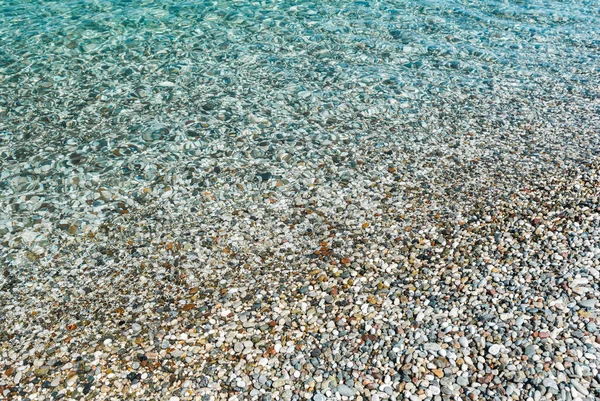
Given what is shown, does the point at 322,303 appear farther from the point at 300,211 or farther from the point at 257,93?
the point at 257,93

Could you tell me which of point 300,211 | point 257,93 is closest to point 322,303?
point 300,211

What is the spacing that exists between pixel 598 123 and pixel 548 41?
13.1 ft

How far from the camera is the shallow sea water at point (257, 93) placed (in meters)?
8.40

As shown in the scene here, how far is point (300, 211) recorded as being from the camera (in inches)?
297

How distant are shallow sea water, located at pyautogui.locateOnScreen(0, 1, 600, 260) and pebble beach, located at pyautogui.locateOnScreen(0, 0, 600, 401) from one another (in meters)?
0.05

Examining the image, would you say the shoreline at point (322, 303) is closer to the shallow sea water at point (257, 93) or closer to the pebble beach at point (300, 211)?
the pebble beach at point (300, 211)

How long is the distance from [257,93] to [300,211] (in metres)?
3.91

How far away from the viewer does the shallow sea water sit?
8398 mm

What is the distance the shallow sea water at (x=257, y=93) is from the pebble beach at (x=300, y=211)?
0.17 ft

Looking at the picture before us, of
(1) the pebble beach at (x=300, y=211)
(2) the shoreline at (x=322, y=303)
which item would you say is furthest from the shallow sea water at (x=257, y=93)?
(2) the shoreline at (x=322, y=303)

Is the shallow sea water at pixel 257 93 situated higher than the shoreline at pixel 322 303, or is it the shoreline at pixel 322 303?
the shoreline at pixel 322 303

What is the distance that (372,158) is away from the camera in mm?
8711

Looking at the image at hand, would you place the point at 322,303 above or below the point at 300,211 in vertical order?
above

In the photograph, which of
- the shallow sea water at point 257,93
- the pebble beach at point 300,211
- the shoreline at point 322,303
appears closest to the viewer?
the shoreline at point 322,303
